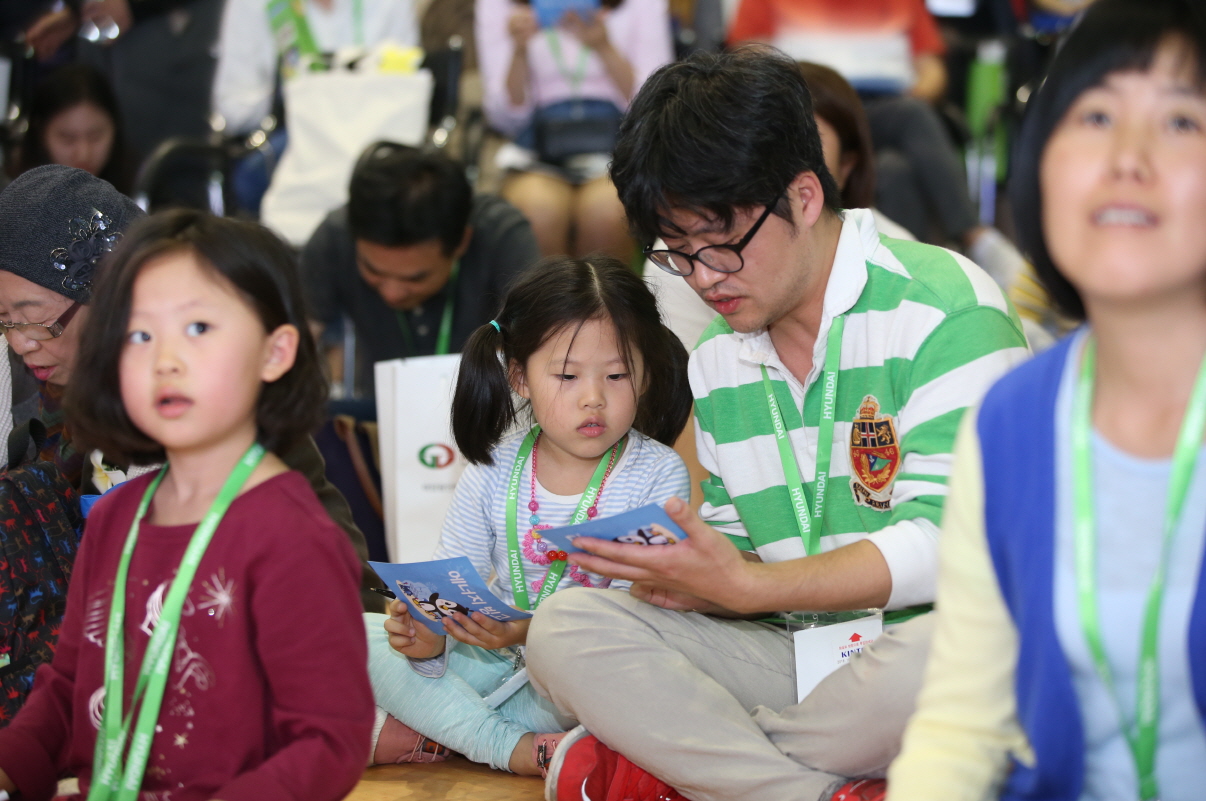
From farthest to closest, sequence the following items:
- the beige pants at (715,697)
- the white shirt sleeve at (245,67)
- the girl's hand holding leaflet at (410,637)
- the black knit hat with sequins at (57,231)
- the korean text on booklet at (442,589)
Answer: the white shirt sleeve at (245,67) → the girl's hand holding leaflet at (410,637) → the black knit hat with sequins at (57,231) → the korean text on booklet at (442,589) → the beige pants at (715,697)

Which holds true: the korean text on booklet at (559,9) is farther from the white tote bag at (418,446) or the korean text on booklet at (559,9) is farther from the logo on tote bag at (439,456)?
the logo on tote bag at (439,456)

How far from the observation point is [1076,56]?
3.39 ft

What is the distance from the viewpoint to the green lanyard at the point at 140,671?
1122 millimetres

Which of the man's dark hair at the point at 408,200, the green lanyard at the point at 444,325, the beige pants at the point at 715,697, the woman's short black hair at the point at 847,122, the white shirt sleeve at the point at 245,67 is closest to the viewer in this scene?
the beige pants at the point at 715,697

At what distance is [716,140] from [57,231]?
3.21ft

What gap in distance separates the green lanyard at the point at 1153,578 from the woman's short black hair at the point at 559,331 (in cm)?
97

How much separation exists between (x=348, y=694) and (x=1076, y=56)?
0.89 meters

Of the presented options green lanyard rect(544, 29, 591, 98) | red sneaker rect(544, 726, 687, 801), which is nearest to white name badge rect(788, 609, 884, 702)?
red sneaker rect(544, 726, 687, 801)

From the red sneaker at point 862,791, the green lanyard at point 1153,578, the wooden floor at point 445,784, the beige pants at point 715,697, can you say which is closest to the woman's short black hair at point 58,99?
the wooden floor at point 445,784

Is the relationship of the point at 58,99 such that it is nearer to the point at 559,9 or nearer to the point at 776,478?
the point at 559,9

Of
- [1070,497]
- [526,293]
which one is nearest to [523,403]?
[526,293]

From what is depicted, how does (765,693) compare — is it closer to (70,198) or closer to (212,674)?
(212,674)

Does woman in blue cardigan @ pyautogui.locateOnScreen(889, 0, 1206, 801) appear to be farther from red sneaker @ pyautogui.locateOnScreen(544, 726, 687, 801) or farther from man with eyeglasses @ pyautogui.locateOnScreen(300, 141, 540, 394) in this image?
man with eyeglasses @ pyautogui.locateOnScreen(300, 141, 540, 394)

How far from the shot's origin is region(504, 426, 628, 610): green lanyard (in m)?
1.93
